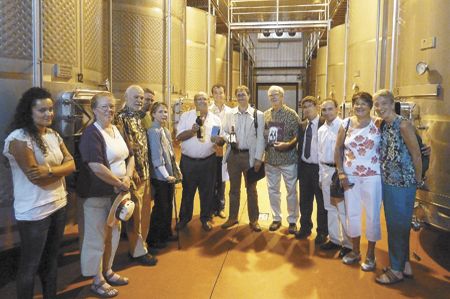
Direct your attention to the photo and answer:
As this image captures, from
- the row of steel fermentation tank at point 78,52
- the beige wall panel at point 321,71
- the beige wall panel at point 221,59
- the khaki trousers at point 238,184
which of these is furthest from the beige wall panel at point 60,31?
the beige wall panel at point 321,71

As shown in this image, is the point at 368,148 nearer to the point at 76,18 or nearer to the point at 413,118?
the point at 413,118

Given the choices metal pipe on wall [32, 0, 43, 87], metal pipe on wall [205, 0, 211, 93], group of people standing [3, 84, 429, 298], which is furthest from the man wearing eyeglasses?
metal pipe on wall [205, 0, 211, 93]

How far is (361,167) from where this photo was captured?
12.1 feet

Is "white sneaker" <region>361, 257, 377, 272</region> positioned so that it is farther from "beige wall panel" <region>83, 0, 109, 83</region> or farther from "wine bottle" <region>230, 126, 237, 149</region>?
"beige wall panel" <region>83, 0, 109, 83</region>

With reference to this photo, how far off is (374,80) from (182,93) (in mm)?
3317

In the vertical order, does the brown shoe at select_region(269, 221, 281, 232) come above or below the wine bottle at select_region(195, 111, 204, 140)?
below

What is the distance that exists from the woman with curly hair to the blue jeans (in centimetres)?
267

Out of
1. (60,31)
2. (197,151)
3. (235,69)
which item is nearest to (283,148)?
(197,151)

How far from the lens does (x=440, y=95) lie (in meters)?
3.73

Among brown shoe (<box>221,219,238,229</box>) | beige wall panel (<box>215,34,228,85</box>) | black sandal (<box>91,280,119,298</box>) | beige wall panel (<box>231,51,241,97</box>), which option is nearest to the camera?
black sandal (<box>91,280,119,298</box>)

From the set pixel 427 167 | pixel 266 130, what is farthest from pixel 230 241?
pixel 427 167

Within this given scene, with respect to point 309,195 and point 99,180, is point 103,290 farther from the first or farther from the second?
point 309,195

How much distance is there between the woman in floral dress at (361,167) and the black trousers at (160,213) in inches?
71.7

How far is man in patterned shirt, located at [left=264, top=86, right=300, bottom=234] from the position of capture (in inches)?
193
